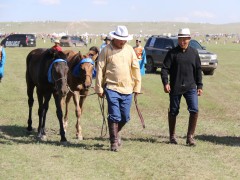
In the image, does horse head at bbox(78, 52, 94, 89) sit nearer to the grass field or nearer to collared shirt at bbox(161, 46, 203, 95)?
the grass field

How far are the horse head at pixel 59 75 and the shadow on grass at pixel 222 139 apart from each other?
2.82 meters

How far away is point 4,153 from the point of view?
8125mm

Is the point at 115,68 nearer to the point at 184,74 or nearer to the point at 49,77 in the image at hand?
the point at 184,74

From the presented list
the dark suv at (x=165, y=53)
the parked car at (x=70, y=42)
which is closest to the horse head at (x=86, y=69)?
the dark suv at (x=165, y=53)

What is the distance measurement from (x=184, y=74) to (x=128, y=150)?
5.37ft

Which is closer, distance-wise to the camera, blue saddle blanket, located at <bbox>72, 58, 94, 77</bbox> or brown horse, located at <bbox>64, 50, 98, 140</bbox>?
brown horse, located at <bbox>64, 50, 98, 140</bbox>

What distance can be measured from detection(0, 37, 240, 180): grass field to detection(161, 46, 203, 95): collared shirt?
1.05m

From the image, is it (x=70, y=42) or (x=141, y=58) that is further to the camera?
(x=70, y=42)

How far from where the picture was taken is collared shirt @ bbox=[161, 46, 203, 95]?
343 inches

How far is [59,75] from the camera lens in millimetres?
8820

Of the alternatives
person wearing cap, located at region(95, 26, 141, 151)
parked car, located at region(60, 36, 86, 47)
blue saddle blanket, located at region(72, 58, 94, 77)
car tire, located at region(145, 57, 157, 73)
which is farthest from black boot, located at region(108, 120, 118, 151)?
parked car, located at region(60, 36, 86, 47)

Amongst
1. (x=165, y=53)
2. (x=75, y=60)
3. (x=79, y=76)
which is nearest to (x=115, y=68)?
(x=79, y=76)

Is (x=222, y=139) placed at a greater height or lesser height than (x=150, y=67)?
greater

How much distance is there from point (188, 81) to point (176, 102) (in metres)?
0.44
